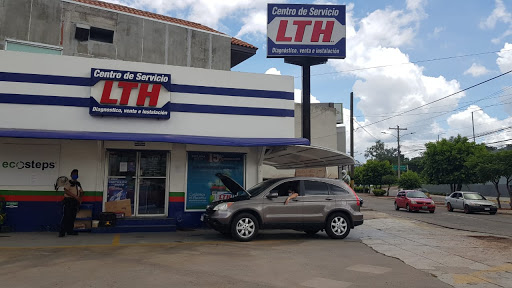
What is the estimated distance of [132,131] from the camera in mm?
11547

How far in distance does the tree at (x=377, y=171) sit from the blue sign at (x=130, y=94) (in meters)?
49.1

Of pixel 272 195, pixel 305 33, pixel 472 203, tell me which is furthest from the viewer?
pixel 472 203

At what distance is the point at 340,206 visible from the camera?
10.8 meters

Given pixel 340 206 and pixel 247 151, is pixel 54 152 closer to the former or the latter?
pixel 247 151

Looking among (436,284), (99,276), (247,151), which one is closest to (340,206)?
(247,151)

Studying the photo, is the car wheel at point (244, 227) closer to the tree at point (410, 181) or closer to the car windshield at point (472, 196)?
the car windshield at point (472, 196)

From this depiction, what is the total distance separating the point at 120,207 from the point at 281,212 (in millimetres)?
4910

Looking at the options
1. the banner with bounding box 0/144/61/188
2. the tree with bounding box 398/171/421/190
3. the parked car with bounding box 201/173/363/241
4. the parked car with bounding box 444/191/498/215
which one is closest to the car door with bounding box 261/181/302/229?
the parked car with bounding box 201/173/363/241

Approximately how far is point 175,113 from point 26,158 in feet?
14.5

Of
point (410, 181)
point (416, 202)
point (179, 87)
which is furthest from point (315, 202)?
point (410, 181)

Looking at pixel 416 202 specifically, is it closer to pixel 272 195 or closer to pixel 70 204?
pixel 272 195

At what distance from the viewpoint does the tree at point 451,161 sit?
35.2 m

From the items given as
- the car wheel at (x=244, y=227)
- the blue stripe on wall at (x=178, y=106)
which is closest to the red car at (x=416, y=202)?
the blue stripe on wall at (x=178, y=106)

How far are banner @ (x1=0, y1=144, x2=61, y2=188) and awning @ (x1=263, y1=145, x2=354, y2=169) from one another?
21.9ft
